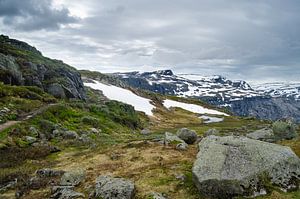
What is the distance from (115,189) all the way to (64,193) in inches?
Result: 162

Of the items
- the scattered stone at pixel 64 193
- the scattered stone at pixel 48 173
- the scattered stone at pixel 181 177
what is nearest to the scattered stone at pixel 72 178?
the scattered stone at pixel 64 193

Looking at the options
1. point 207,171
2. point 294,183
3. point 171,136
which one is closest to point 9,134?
point 171,136

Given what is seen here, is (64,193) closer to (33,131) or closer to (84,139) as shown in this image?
(33,131)

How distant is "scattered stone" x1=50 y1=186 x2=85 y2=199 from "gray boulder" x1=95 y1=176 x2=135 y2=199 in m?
1.49

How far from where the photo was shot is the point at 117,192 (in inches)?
1021

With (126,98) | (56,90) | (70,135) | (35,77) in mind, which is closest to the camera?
(70,135)

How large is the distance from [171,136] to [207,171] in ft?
54.3

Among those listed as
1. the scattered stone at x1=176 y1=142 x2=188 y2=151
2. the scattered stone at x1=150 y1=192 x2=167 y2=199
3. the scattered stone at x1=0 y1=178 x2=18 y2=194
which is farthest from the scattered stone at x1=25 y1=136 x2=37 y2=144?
the scattered stone at x1=150 y1=192 x2=167 y2=199

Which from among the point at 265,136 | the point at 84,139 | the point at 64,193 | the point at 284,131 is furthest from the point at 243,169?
the point at 84,139

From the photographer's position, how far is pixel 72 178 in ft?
99.3

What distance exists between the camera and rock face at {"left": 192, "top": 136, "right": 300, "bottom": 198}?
24066 mm

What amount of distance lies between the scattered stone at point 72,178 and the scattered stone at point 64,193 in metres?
0.86

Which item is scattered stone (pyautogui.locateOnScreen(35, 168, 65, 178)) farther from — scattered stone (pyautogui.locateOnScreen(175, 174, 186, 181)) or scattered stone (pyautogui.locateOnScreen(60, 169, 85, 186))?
scattered stone (pyautogui.locateOnScreen(175, 174, 186, 181))

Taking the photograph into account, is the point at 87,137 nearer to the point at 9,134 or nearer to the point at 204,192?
the point at 9,134
